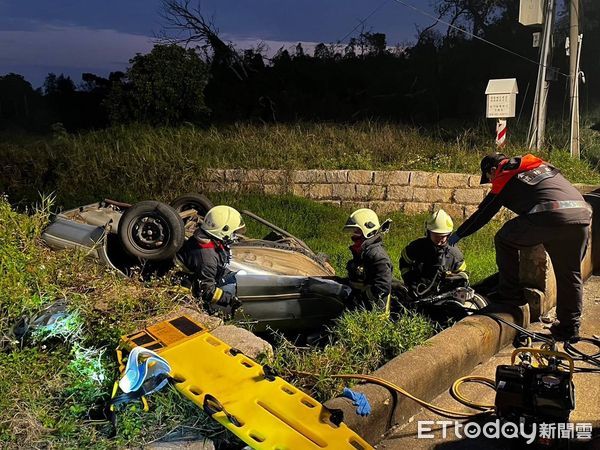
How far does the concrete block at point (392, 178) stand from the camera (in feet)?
35.4

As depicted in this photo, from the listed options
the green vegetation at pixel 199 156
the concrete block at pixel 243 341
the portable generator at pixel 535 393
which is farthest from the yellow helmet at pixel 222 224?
the green vegetation at pixel 199 156

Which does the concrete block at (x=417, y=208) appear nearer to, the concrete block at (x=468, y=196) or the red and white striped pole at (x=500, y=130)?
the concrete block at (x=468, y=196)

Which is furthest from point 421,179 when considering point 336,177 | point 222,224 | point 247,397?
point 247,397

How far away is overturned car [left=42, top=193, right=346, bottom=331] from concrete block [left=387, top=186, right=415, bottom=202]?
5169 mm

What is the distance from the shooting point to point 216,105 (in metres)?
17.0

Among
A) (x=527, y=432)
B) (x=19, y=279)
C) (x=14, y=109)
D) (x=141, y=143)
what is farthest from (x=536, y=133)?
(x=14, y=109)

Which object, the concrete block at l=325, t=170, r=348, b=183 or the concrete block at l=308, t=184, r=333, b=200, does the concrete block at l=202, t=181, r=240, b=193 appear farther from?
the concrete block at l=325, t=170, r=348, b=183

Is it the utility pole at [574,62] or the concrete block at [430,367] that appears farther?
the utility pole at [574,62]

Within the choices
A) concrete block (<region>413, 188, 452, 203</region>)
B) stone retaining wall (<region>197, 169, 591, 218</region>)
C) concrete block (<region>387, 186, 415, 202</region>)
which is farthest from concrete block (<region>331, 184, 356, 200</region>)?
concrete block (<region>413, 188, 452, 203</region>)

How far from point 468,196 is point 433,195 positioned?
1.91 feet

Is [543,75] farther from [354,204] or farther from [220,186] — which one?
[220,186]

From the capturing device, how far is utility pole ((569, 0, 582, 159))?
11.7 metres

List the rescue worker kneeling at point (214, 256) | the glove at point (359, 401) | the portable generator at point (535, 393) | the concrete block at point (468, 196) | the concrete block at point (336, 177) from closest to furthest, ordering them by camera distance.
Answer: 1. the portable generator at point (535, 393)
2. the glove at point (359, 401)
3. the rescue worker kneeling at point (214, 256)
4. the concrete block at point (468, 196)
5. the concrete block at point (336, 177)

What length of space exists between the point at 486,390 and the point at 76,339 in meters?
2.76
